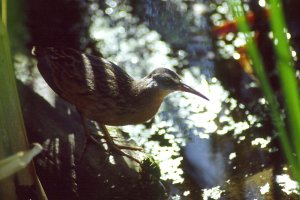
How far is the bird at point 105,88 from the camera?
352 centimetres

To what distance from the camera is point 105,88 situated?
3.54 m

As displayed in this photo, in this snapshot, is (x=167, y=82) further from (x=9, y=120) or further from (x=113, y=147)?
(x=9, y=120)

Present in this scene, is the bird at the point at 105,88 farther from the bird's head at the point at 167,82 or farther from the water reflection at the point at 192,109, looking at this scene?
the water reflection at the point at 192,109

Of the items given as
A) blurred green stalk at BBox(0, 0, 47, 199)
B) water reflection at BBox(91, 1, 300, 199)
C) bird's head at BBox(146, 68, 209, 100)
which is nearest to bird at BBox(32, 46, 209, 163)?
bird's head at BBox(146, 68, 209, 100)

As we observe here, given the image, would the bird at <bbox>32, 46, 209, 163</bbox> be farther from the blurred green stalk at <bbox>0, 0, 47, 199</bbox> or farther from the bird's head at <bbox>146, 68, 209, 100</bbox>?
the blurred green stalk at <bbox>0, 0, 47, 199</bbox>

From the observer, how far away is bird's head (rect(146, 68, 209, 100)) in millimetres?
3600

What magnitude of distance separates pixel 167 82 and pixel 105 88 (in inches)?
17.2

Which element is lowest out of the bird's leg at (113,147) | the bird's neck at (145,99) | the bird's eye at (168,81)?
the bird's leg at (113,147)

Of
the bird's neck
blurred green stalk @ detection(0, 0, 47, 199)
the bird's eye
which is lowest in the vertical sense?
blurred green stalk @ detection(0, 0, 47, 199)

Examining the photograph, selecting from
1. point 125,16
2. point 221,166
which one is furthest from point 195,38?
point 221,166

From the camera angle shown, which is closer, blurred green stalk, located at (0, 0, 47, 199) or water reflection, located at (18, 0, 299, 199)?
blurred green stalk, located at (0, 0, 47, 199)

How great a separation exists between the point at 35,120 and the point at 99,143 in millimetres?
570

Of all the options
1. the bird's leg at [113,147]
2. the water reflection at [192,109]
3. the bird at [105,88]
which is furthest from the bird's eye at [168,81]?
the water reflection at [192,109]

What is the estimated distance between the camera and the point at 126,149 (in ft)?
12.3
